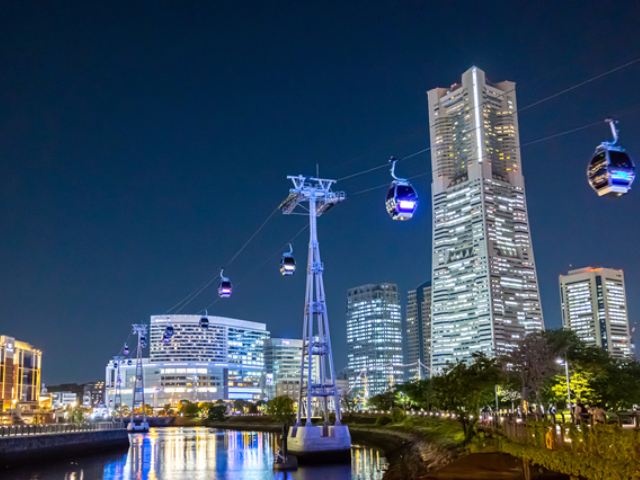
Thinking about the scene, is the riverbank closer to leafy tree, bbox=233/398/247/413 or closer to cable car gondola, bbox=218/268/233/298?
cable car gondola, bbox=218/268/233/298

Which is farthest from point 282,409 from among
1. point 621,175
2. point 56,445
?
point 621,175

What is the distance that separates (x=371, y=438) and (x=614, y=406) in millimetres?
24208

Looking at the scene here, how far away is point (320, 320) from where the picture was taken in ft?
144

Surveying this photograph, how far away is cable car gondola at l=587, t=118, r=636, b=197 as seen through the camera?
19172 millimetres

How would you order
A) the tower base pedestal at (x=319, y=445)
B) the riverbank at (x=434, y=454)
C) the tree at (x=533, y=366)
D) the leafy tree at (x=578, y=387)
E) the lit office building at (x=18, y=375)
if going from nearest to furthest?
1. the riverbank at (x=434, y=454)
2. the tower base pedestal at (x=319, y=445)
3. the tree at (x=533, y=366)
4. the leafy tree at (x=578, y=387)
5. the lit office building at (x=18, y=375)

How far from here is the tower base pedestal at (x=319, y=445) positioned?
131 feet

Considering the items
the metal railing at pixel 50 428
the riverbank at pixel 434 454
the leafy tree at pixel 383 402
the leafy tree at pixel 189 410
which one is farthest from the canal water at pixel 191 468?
the leafy tree at pixel 189 410

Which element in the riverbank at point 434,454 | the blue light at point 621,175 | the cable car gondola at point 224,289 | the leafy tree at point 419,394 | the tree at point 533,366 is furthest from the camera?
the leafy tree at point 419,394

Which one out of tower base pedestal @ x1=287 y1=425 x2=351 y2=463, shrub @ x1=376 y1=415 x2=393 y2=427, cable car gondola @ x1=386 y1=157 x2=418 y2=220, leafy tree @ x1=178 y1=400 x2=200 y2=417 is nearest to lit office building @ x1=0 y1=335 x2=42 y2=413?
shrub @ x1=376 y1=415 x2=393 y2=427

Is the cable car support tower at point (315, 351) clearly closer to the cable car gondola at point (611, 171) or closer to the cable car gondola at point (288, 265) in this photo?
the cable car gondola at point (288, 265)

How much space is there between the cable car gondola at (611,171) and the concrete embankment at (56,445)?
40128 millimetres

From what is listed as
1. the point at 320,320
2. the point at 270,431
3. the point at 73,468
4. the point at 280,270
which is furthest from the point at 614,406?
the point at 270,431

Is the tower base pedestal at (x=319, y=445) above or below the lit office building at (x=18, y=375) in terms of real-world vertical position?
below

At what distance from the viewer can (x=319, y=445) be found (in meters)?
40.0
